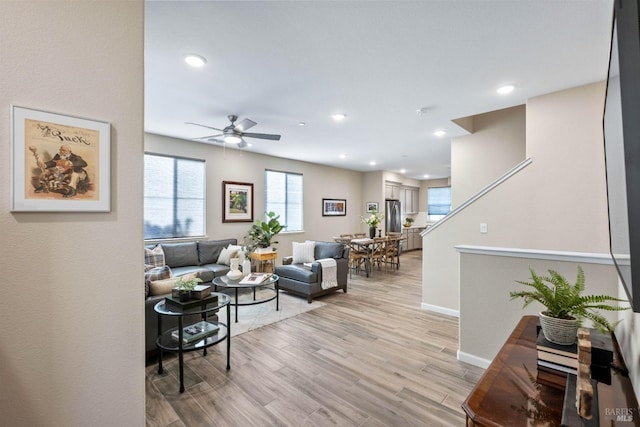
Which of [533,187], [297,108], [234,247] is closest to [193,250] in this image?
[234,247]

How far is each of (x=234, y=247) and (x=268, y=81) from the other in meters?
3.22

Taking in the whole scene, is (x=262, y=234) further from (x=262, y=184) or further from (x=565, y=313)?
(x=565, y=313)

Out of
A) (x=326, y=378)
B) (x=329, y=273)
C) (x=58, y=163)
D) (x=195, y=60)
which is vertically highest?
(x=195, y=60)

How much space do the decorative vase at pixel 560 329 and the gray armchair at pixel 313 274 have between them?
343 centimetres

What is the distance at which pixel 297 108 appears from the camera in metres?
3.53

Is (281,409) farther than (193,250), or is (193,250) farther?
(193,250)

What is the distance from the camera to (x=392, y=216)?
9062 millimetres

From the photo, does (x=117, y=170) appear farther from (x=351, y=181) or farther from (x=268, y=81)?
(x=351, y=181)

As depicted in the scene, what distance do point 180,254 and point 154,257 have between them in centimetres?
50

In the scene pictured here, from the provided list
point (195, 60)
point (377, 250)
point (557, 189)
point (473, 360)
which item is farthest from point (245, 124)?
point (377, 250)

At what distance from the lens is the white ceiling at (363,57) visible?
1831mm

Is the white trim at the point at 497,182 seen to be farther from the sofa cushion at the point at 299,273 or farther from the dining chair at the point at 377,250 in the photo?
the dining chair at the point at 377,250

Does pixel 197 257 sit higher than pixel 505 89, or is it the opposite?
pixel 505 89

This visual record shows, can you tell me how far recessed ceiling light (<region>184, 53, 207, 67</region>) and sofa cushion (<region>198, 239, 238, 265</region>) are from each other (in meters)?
3.32
